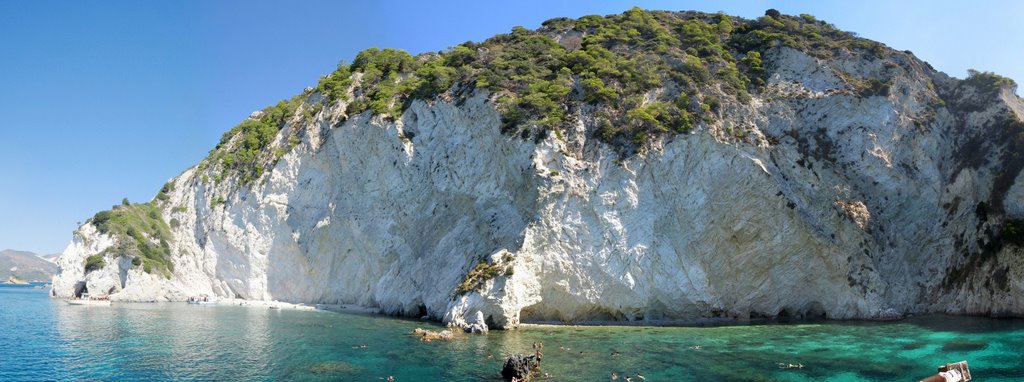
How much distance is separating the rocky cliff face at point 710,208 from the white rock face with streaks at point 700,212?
140 mm

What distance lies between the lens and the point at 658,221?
42.0m

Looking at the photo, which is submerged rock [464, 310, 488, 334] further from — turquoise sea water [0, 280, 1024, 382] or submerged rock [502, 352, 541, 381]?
submerged rock [502, 352, 541, 381]

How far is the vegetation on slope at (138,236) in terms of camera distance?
6444 cm

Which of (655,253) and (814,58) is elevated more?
(814,58)

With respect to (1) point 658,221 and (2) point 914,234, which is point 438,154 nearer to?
(1) point 658,221

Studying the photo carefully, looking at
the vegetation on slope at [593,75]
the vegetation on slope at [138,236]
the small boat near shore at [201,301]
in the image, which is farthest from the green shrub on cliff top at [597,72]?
the small boat near shore at [201,301]

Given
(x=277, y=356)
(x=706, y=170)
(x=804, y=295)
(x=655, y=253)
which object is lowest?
(x=277, y=356)

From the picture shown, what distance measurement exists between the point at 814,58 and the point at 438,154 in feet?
113

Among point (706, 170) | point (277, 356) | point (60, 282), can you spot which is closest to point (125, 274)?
point (60, 282)

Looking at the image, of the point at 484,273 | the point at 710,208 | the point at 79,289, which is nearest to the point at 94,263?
the point at 79,289

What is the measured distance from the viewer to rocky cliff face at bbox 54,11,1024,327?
134 ft

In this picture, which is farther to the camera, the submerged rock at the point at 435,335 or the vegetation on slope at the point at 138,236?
the vegetation on slope at the point at 138,236

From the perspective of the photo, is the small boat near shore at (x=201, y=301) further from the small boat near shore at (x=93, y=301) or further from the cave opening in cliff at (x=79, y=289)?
the cave opening in cliff at (x=79, y=289)

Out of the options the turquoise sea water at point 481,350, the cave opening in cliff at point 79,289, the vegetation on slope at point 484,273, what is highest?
the vegetation on slope at point 484,273
